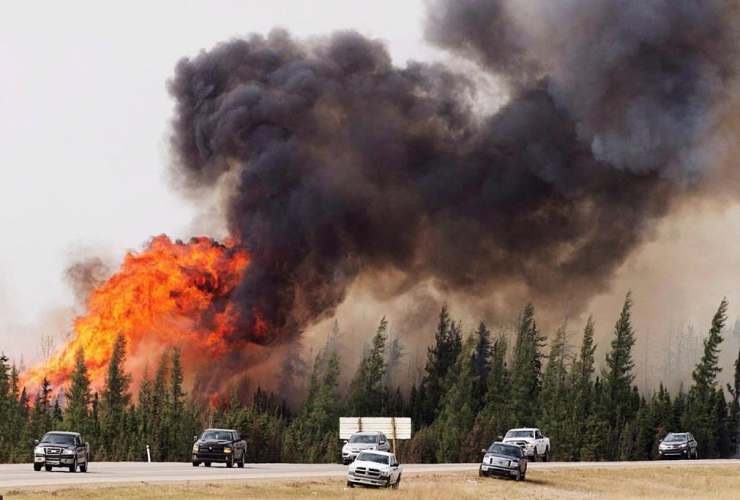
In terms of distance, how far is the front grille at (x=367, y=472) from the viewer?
181ft

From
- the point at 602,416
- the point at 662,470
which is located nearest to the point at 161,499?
the point at 662,470

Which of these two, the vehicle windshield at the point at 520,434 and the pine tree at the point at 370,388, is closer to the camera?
the vehicle windshield at the point at 520,434

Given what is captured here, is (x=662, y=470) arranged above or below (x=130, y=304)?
below

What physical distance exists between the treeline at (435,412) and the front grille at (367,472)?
8759 cm

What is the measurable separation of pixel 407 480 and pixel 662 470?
29269mm

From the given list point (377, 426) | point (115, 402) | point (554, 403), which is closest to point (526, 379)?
point (554, 403)

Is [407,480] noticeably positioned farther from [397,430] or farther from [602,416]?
[602,416]

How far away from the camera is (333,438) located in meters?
167

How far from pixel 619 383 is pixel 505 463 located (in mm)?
121684

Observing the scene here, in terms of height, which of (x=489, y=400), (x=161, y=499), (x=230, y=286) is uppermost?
(x=230, y=286)

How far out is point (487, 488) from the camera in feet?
205

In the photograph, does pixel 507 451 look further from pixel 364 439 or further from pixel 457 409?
pixel 457 409

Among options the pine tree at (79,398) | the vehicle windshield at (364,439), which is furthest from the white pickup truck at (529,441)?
the pine tree at (79,398)

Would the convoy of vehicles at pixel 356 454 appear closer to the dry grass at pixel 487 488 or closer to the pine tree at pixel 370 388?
the dry grass at pixel 487 488
